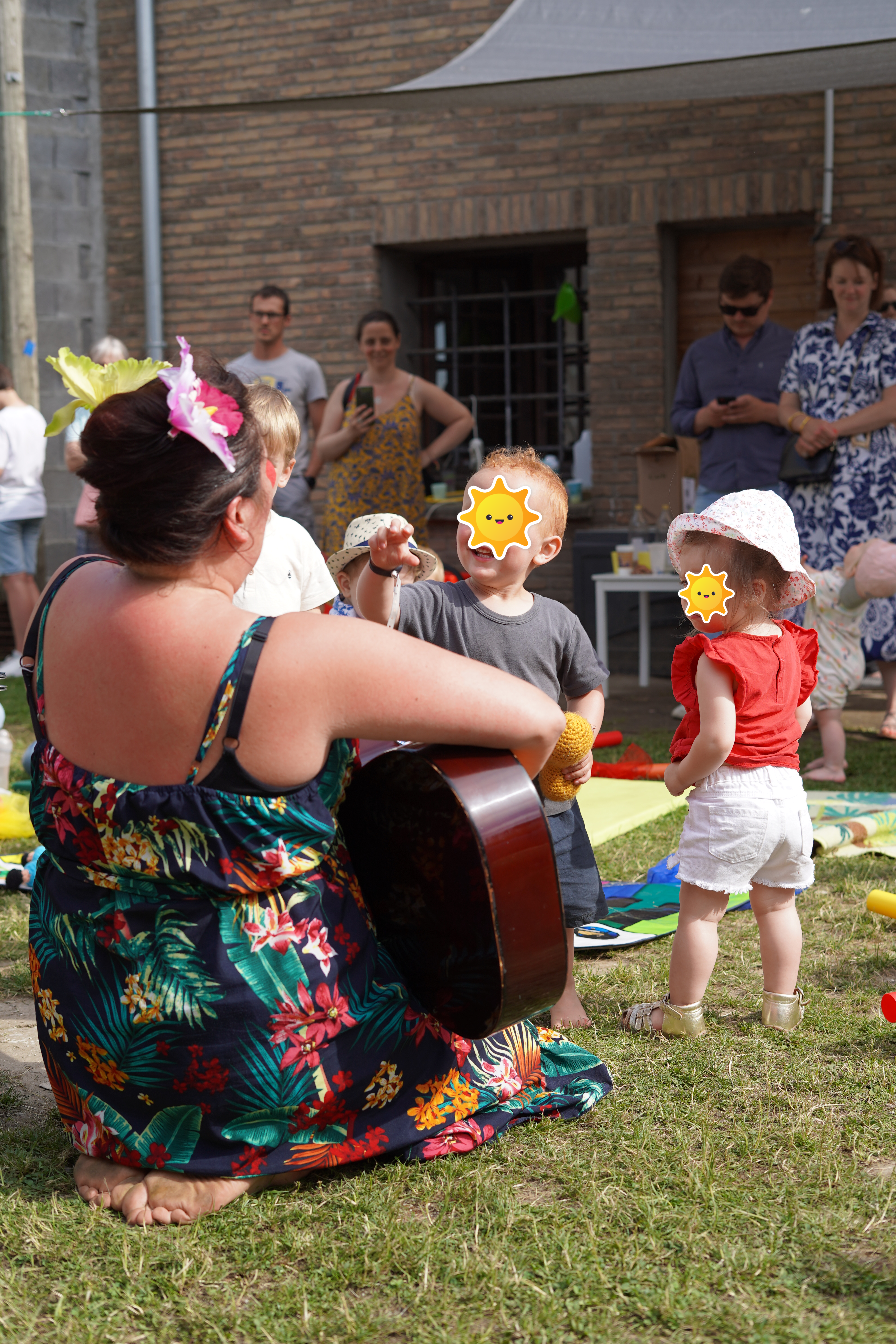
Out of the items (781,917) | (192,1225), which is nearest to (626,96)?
(781,917)

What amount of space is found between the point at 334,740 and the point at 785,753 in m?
1.14

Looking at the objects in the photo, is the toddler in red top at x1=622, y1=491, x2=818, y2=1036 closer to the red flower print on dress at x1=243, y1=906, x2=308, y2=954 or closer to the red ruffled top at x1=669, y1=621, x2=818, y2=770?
the red ruffled top at x1=669, y1=621, x2=818, y2=770

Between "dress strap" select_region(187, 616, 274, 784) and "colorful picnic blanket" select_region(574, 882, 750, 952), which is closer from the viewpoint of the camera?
"dress strap" select_region(187, 616, 274, 784)

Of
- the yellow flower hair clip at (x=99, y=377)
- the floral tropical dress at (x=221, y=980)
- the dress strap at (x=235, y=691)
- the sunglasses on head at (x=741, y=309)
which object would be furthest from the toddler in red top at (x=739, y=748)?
the sunglasses on head at (x=741, y=309)

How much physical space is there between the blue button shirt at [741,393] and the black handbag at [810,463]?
23 cm

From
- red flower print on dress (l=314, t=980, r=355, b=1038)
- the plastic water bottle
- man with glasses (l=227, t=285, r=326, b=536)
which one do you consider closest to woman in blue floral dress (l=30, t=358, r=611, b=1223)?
red flower print on dress (l=314, t=980, r=355, b=1038)

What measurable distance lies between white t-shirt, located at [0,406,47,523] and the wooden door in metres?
4.53

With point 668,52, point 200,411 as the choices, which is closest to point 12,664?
point 668,52

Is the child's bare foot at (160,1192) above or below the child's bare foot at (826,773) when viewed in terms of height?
above

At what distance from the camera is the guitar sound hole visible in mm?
2242

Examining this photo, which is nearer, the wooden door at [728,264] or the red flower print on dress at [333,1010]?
the red flower print on dress at [333,1010]

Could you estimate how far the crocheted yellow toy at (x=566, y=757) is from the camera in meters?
2.69

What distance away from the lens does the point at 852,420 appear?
6090mm

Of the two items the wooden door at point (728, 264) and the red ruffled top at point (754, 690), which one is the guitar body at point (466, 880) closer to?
the red ruffled top at point (754, 690)
